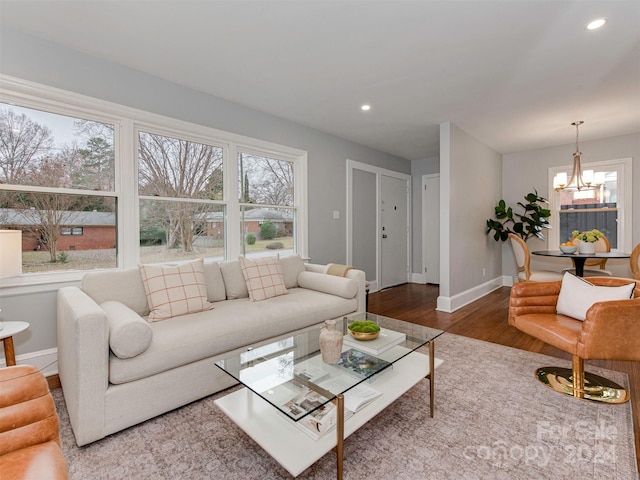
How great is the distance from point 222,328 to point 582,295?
98.0 inches

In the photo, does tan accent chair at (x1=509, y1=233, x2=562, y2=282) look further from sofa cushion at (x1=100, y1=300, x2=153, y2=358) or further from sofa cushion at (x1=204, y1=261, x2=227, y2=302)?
sofa cushion at (x1=100, y1=300, x2=153, y2=358)

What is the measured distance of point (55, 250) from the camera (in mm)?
2342

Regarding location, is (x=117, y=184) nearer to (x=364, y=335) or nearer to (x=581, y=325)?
(x=364, y=335)

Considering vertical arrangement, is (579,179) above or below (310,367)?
above

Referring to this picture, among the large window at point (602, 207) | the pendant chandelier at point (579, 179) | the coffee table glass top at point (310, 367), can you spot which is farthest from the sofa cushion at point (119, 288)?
the large window at point (602, 207)

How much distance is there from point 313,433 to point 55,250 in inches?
91.3

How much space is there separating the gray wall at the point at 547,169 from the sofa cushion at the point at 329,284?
4.22 meters

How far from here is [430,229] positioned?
5945 mm

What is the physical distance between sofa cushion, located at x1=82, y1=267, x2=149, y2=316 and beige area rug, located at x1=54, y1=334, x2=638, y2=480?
27.3 inches

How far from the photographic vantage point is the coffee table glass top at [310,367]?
1.35m

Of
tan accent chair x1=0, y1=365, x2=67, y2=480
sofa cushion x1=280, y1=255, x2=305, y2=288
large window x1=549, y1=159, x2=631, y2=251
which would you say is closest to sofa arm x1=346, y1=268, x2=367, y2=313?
sofa cushion x1=280, y1=255, x2=305, y2=288

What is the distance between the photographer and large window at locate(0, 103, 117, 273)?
7.14 ft

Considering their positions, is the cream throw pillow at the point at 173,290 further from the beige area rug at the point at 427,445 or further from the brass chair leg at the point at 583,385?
the brass chair leg at the point at 583,385

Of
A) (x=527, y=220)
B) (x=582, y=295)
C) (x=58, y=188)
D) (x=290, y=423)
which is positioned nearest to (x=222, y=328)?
(x=290, y=423)
